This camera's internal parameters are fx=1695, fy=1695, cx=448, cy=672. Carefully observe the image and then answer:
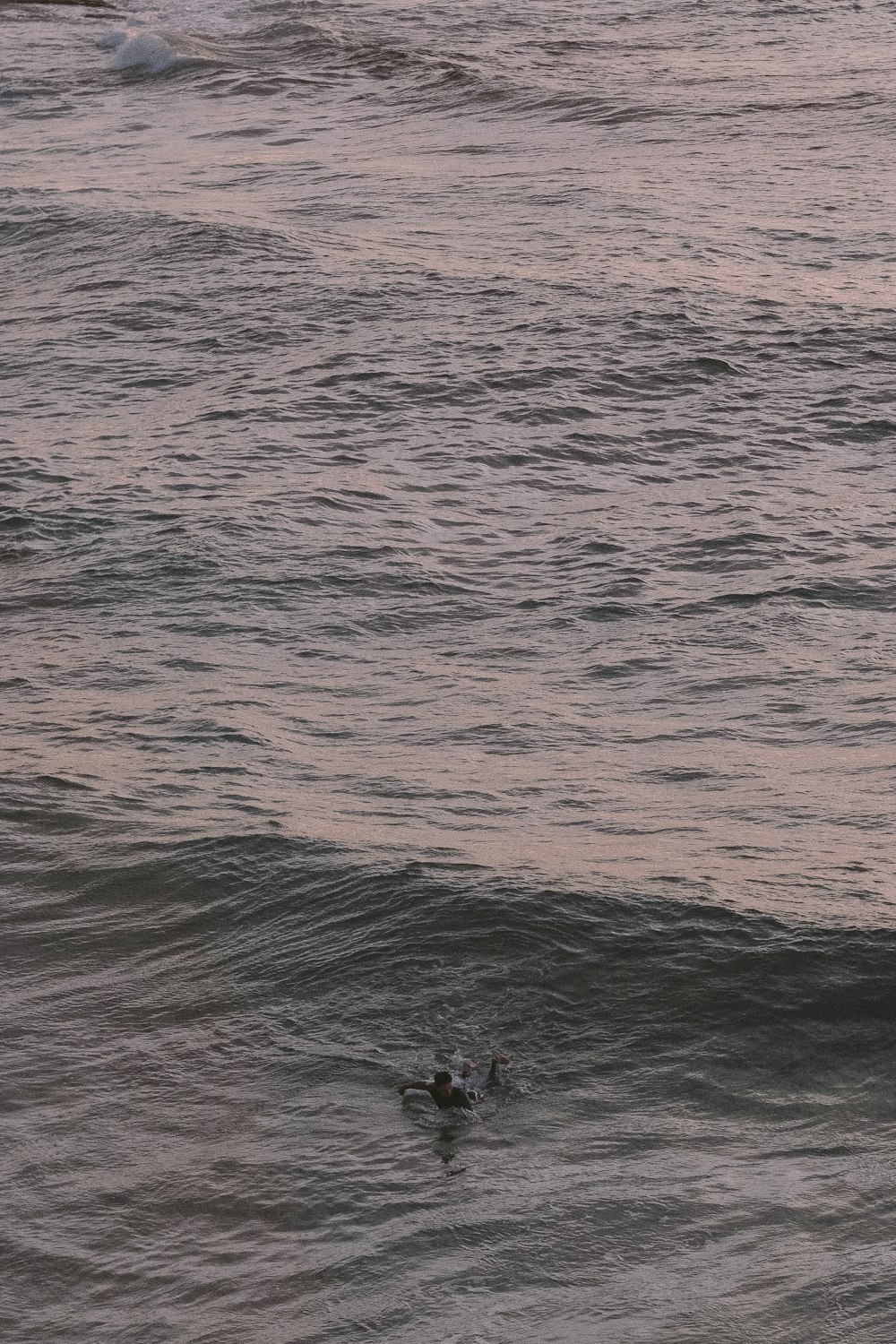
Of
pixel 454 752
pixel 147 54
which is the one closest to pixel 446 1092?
pixel 454 752

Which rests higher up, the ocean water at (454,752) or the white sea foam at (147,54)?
the white sea foam at (147,54)

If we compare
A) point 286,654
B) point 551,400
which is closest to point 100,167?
point 551,400

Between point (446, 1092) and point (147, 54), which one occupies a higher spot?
point (147, 54)

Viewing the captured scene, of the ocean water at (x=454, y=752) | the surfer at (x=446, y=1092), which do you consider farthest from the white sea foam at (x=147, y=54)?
the surfer at (x=446, y=1092)

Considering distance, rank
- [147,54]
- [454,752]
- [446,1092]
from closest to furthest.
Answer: [446,1092]
[454,752]
[147,54]

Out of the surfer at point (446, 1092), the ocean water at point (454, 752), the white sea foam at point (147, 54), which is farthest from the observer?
the white sea foam at point (147, 54)

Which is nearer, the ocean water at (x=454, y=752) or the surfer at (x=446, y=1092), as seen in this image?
the ocean water at (x=454, y=752)

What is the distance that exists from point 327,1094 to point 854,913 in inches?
56.4

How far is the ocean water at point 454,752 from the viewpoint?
3.33m

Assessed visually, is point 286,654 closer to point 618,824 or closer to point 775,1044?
point 618,824

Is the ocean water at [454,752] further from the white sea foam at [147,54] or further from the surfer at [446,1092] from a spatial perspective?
the white sea foam at [147,54]

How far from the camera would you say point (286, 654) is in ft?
20.3

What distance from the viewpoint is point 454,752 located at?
17.5 feet

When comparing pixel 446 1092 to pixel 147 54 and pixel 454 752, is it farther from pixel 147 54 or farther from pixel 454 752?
pixel 147 54
